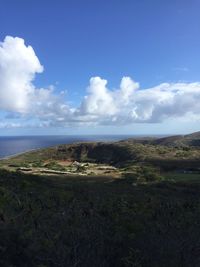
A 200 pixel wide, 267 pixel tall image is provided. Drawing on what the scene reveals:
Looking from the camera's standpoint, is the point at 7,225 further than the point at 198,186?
No

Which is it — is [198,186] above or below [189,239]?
below

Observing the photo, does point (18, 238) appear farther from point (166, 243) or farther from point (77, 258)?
point (166, 243)

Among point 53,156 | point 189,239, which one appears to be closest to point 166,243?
point 189,239

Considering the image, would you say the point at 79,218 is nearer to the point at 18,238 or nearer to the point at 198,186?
the point at 18,238

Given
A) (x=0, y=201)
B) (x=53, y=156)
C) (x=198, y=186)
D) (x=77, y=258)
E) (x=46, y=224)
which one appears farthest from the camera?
(x=53, y=156)

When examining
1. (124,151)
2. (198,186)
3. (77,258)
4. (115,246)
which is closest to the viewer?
(77,258)

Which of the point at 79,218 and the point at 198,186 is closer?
the point at 79,218

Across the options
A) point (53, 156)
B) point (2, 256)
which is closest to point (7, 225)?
point (2, 256)

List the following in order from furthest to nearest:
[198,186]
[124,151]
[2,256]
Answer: [124,151], [198,186], [2,256]

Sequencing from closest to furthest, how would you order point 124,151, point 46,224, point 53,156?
1. point 46,224
2. point 124,151
3. point 53,156
